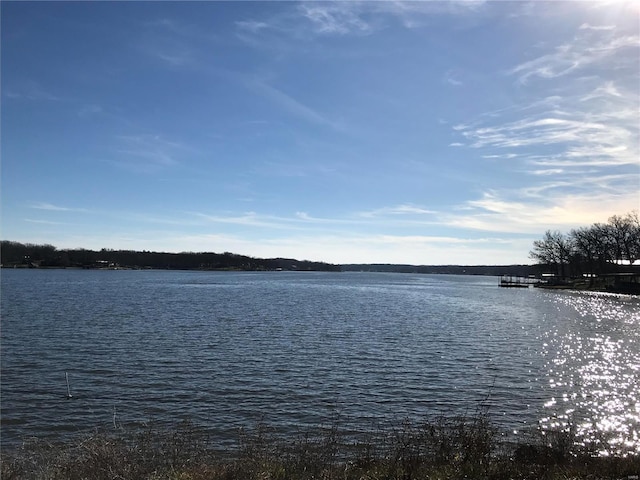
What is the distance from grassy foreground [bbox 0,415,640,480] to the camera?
920cm

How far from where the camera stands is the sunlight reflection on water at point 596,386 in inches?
604

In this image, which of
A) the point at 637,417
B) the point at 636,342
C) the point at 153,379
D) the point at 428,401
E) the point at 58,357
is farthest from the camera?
the point at 636,342

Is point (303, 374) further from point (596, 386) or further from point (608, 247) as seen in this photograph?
point (608, 247)

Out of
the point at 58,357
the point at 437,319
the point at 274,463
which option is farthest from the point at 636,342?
the point at 58,357

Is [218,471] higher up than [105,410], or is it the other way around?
[218,471]

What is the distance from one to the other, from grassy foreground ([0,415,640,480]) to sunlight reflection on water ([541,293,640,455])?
2.64 m

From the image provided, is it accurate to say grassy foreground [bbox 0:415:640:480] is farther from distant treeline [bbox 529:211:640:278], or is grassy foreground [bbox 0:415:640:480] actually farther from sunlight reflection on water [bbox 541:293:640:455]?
distant treeline [bbox 529:211:640:278]

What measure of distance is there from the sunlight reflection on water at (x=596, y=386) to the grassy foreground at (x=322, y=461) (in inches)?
104

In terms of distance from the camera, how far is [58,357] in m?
25.5

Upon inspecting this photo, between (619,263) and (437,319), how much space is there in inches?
3277

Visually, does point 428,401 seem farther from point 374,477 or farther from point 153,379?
point 153,379

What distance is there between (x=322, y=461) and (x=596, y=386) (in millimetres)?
17263

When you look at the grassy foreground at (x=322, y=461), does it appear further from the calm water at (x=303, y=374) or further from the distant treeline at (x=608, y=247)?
the distant treeline at (x=608, y=247)

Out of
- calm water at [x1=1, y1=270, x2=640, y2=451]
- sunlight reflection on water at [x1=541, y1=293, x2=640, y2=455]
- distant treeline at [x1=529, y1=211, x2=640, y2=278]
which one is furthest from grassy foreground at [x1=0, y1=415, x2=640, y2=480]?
distant treeline at [x1=529, y1=211, x2=640, y2=278]
